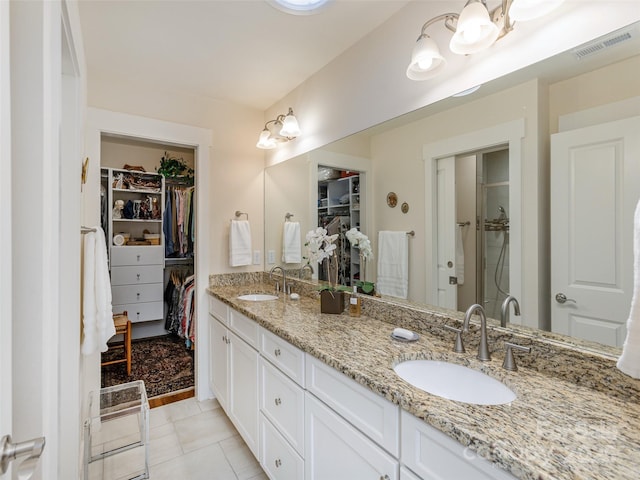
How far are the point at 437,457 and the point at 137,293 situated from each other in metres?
3.81

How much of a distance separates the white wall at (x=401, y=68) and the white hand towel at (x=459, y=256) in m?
0.62

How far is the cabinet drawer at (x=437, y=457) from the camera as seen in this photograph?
71 cm

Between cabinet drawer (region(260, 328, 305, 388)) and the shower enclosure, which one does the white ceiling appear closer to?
the shower enclosure

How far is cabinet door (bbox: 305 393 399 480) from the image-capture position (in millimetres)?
963

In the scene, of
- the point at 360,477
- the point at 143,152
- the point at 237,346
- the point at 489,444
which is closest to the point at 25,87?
the point at 489,444

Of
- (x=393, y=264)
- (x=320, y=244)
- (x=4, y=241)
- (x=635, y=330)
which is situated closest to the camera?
(x=4, y=241)

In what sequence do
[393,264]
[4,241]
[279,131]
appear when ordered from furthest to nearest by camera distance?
[279,131] < [393,264] < [4,241]

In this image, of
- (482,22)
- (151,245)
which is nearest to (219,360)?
(151,245)

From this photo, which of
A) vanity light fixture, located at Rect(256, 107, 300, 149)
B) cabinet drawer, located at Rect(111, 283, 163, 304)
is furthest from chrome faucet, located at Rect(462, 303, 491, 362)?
cabinet drawer, located at Rect(111, 283, 163, 304)

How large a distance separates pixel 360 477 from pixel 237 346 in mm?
1204

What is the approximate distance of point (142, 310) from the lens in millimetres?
3756

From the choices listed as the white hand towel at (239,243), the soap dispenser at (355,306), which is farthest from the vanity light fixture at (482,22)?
the white hand towel at (239,243)

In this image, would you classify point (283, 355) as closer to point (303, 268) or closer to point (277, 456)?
point (277, 456)

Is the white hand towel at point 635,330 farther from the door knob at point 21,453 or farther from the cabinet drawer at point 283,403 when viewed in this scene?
the door knob at point 21,453
